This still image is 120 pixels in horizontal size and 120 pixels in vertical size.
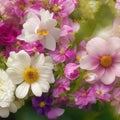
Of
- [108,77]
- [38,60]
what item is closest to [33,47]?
[38,60]

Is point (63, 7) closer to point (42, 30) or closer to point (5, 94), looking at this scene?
point (42, 30)

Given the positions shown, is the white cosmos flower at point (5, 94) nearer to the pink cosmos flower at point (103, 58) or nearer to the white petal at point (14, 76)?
the white petal at point (14, 76)

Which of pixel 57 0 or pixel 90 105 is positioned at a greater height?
pixel 57 0

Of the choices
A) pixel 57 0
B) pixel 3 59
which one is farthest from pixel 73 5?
pixel 3 59

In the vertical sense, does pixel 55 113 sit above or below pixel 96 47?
below

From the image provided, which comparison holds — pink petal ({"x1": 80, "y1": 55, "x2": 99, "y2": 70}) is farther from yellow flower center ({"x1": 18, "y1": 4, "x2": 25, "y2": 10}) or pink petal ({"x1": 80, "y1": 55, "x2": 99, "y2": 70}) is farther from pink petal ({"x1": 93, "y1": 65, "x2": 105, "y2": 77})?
yellow flower center ({"x1": 18, "y1": 4, "x2": 25, "y2": 10})

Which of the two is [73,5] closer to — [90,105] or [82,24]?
[82,24]

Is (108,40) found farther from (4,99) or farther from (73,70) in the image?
(4,99)
